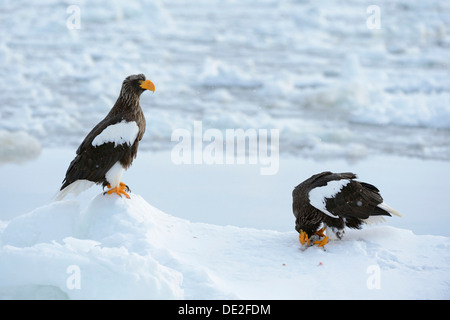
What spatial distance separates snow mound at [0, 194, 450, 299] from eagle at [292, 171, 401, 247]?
3.7 inches

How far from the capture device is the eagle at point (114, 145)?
10.2 feet

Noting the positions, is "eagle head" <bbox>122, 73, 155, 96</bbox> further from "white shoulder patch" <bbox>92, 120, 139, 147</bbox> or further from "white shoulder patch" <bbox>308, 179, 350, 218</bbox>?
"white shoulder patch" <bbox>308, 179, 350, 218</bbox>

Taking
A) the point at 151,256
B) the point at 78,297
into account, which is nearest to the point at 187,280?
the point at 151,256

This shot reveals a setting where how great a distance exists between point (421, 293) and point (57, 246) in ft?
5.47

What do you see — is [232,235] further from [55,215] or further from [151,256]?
[55,215]

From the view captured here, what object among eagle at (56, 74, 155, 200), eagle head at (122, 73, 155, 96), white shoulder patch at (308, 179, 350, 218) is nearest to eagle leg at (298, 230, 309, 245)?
white shoulder patch at (308, 179, 350, 218)

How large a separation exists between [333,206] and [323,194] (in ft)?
0.26

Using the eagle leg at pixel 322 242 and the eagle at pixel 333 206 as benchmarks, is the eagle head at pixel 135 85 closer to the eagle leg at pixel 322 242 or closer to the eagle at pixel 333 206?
the eagle at pixel 333 206

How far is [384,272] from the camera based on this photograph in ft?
9.48

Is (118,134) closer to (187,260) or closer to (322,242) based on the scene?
(187,260)

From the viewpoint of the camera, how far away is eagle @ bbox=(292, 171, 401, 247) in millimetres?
3123

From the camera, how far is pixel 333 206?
3104mm
